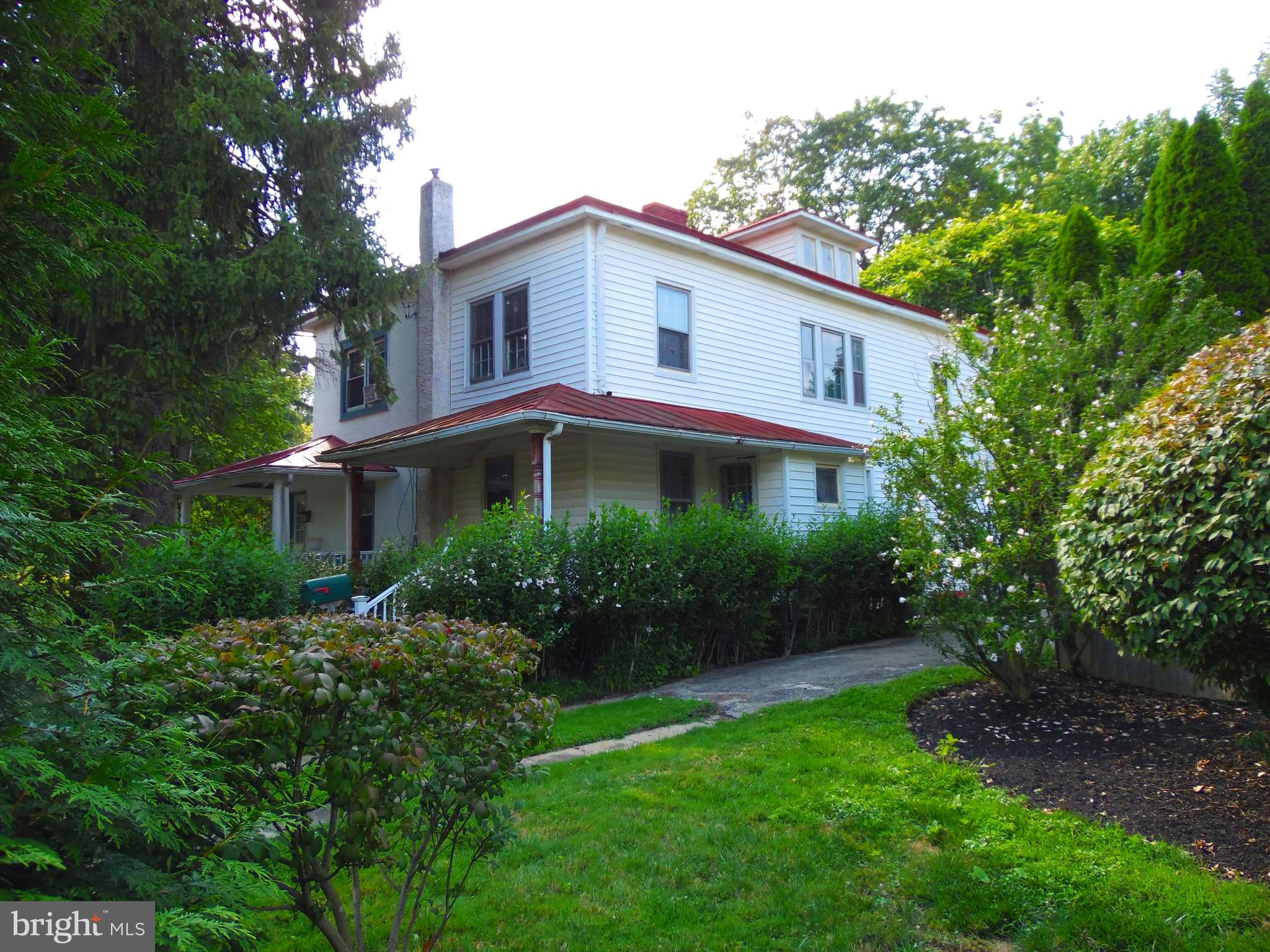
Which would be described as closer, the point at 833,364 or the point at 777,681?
the point at 777,681

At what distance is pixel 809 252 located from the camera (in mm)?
19922

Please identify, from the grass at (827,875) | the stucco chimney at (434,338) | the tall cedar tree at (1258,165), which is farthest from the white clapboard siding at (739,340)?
the grass at (827,875)

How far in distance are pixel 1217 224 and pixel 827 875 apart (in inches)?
526

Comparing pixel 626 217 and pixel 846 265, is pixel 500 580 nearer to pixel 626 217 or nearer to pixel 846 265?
pixel 626 217

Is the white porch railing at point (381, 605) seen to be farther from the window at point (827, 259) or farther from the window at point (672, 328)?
the window at point (827, 259)

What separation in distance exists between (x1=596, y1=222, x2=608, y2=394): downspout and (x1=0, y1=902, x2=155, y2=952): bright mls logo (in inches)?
469

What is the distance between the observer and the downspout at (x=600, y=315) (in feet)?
44.0

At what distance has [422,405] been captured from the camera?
1562 centimetres

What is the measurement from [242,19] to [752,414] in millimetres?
10689

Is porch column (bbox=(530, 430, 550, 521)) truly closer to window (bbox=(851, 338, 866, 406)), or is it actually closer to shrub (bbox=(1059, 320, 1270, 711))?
shrub (bbox=(1059, 320, 1270, 711))

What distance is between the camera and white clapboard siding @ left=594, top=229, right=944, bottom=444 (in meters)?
13.9

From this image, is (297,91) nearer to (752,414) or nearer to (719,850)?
(752,414)

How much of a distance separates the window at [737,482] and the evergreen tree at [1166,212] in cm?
714

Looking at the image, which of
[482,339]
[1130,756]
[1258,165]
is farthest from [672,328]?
[1130,756]
